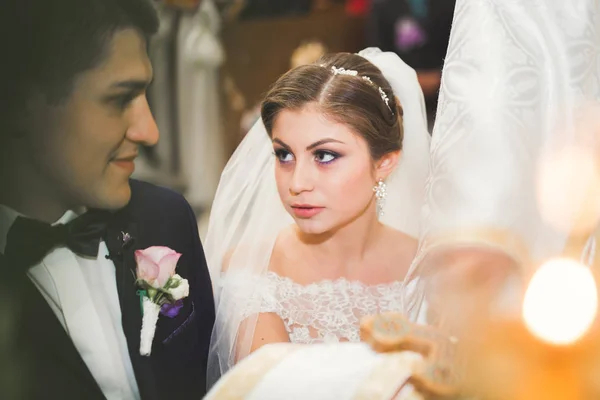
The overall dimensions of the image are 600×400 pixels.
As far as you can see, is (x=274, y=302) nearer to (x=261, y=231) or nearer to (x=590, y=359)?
(x=261, y=231)

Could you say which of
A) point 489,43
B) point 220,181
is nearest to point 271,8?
point 220,181

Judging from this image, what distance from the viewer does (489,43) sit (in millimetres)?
860

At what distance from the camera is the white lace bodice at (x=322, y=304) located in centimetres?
93

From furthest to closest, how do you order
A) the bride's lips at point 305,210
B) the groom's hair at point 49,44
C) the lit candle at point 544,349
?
1. the bride's lips at point 305,210
2. the lit candle at point 544,349
3. the groom's hair at point 49,44

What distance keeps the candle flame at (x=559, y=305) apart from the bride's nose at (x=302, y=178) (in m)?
0.32

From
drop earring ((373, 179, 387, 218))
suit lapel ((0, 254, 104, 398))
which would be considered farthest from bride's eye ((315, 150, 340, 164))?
suit lapel ((0, 254, 104, 398))

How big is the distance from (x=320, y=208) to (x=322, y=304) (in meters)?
0.16

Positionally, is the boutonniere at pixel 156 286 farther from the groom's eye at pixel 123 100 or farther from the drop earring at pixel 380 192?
the drop earring at pixel 380 192

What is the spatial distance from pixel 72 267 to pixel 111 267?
0.05 metres

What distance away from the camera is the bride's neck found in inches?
37.2

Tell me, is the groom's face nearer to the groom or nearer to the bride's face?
the groom

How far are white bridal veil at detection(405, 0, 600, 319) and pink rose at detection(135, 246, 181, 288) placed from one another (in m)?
0.33

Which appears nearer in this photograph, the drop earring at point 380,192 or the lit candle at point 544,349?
the lit candle at point 544,349

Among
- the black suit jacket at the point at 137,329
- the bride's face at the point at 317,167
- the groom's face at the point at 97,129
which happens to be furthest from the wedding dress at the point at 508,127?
the groom's face at the point at 97,129
